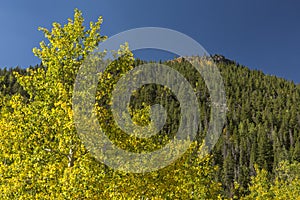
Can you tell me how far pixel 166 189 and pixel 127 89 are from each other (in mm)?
5843

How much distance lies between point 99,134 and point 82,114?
108 cm

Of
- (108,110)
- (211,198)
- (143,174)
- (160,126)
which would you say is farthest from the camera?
(211,198)

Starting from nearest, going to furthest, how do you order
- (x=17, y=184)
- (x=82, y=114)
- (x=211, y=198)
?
(x=17, y=184), (x=82, y=114), (x=211, y=198)

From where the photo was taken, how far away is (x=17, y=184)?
1369 cm

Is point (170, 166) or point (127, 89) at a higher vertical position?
point (127, 89)

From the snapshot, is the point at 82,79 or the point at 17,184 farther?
the point at 82,79

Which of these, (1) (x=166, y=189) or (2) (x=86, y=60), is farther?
(1) (x=166, y=189)

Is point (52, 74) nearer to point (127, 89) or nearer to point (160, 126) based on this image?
point (127, 89)

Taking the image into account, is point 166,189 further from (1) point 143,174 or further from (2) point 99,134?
(2) point 99,134

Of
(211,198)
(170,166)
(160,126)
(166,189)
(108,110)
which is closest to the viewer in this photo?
(108,110)

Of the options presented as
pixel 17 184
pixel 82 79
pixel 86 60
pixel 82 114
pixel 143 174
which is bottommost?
pixel 17 184

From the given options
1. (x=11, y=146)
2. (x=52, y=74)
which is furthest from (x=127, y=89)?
(x=11, y=146)

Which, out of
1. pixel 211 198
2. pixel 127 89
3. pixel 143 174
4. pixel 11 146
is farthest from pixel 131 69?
pixel 211 198

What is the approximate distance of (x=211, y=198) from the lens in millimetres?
27578
